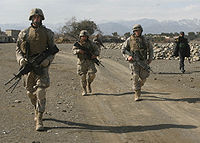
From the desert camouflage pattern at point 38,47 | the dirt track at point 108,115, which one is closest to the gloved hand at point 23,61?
the desert camouflage pattern at point 38,47

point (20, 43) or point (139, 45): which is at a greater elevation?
point (20, 43)

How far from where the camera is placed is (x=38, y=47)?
20.5ft

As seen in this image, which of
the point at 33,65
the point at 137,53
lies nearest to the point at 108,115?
the point at 137,53

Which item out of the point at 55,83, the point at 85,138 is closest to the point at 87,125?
the point at 85,138

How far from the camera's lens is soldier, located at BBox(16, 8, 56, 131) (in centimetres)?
616

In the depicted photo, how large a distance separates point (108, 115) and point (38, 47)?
2344 mm

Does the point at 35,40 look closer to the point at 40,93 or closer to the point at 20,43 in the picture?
the point at 20,43

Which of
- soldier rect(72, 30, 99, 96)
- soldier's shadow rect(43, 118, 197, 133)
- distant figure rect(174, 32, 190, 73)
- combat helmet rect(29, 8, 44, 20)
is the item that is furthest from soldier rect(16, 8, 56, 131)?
distant figure rect(174, 32, 190, 73)

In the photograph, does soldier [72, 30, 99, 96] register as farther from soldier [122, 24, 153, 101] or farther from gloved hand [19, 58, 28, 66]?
gloved hand [19, 58, 28, 66]

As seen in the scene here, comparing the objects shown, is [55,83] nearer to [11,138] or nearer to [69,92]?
[69,92]

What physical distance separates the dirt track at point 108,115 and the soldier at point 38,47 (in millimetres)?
581

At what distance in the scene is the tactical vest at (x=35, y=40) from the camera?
616 cm

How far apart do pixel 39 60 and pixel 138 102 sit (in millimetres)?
3545

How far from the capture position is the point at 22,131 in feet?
20.1
